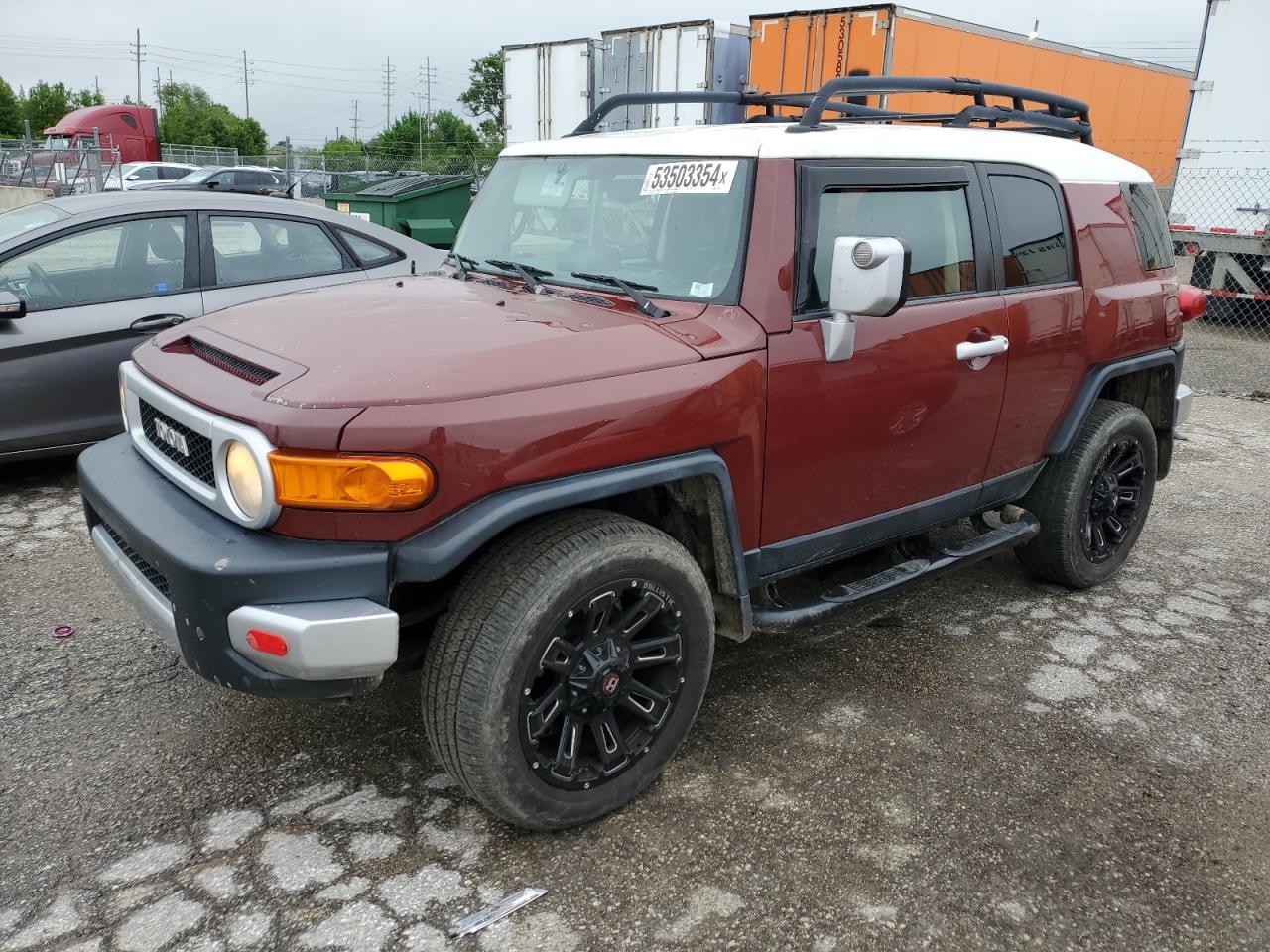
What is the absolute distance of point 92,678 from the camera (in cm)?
355

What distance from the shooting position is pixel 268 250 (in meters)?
5.79

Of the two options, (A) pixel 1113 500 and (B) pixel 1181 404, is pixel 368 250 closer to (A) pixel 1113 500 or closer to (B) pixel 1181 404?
(A) pixel 1113 500

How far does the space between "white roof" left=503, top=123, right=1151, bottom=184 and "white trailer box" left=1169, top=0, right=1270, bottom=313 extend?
865 cm

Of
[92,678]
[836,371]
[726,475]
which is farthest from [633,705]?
[92,678]

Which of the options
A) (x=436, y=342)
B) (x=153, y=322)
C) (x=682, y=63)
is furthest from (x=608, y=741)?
(x=682, y=63)

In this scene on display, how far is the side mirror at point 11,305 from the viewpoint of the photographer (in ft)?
15.9

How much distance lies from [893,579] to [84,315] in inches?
167

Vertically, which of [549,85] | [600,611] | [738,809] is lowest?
[738,809]

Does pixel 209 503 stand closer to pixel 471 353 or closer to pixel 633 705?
pixel 471 353

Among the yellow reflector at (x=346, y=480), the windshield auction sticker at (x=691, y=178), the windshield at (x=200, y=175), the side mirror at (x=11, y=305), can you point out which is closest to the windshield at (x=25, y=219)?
the side mirror at (x=11, y=305)

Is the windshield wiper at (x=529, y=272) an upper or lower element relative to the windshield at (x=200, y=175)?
lower

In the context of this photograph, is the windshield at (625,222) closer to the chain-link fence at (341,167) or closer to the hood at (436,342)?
the hood at (436,342)

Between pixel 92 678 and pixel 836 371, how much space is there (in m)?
2.79

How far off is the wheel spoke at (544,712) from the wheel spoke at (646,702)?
0.23 metres
